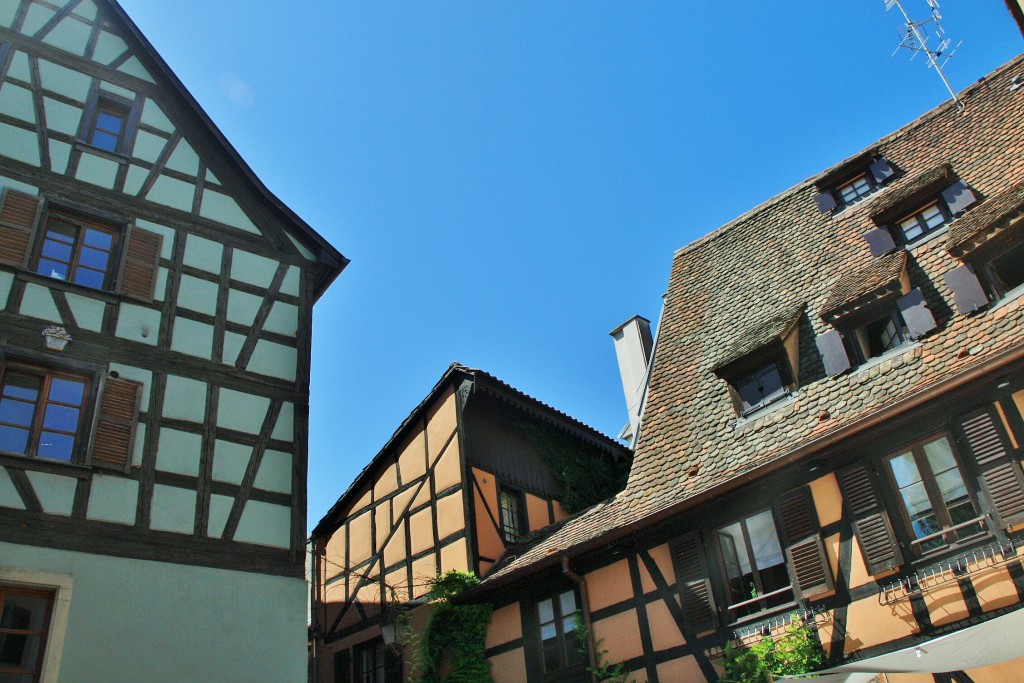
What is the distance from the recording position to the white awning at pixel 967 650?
736cm

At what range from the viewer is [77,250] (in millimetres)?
11469

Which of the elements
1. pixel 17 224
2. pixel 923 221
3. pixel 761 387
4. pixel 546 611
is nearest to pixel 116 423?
pixel 17 224

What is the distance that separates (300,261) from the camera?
13.4 m

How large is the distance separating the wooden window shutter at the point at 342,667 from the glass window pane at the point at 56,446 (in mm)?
7994

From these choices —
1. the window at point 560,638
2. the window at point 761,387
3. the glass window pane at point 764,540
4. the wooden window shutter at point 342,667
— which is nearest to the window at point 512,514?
the window at point 560,638

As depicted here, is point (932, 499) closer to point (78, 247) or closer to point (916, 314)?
point (916, 314)

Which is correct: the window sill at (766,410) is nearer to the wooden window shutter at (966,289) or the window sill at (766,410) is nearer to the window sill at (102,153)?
the wooden window shutter at (966,289)

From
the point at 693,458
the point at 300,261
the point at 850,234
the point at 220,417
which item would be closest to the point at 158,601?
the point at 220,417

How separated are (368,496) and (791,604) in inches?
383

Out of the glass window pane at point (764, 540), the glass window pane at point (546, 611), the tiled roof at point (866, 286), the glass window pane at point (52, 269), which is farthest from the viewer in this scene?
the glass window pane at point (546, 611)

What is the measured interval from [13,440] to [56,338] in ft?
4.39

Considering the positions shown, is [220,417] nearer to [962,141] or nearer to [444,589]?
[444,589]

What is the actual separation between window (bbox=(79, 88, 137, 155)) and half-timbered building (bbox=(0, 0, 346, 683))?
29mm

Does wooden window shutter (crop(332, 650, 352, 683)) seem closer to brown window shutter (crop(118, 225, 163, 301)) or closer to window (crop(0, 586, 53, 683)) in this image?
window (crop(0, 586, 53, 683))
